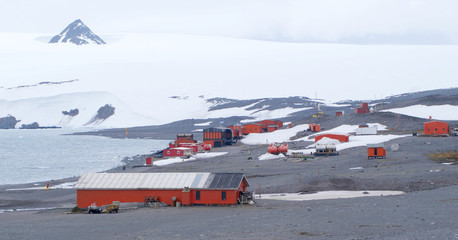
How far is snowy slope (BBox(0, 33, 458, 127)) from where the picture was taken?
150 m

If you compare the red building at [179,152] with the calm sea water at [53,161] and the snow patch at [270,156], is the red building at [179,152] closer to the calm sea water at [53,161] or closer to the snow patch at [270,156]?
the calm sea water at [53,161]

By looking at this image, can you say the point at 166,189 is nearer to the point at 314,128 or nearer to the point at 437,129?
the point at 437,129

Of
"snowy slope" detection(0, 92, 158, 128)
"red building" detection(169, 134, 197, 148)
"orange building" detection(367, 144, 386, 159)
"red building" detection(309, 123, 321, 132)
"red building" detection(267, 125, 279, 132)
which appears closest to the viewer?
"orange building" detection(367, 144, 386, 159)

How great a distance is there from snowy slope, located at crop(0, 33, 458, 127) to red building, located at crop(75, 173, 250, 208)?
103m

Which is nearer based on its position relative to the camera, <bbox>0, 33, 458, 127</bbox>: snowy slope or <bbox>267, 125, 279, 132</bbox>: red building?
<bbox>267, 125, 279, 132</bbox>: red building

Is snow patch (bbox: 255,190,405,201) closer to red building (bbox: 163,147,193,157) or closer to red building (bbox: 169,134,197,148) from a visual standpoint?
red building (bbox: 163,147,193,157)

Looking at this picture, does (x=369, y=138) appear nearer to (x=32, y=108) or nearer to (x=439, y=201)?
(x=439, y=201)

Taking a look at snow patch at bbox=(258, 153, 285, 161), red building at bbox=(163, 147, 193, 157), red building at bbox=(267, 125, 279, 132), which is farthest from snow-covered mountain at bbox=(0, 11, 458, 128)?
snow patch at bbox=(258, 153, 285, 161)

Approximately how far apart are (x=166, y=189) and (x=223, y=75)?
15078 cm

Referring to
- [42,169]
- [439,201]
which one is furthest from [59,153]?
[439,201]

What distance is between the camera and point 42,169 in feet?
174

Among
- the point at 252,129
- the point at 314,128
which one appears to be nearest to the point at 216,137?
the point at 314,128

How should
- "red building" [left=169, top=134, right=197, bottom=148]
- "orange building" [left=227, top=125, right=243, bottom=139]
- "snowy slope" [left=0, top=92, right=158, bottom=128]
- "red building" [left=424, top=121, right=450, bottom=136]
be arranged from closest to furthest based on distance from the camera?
1. "red building" [left=424, top=121, right=450, bottom=136]
2. "red building" [left=169, top=134, right=197, bottom=148]
3. "orange building" [left=227, top=125, right=243, bottom=139]
4. "snowy slope" [left=0, top=92, right=158, bottom=128]

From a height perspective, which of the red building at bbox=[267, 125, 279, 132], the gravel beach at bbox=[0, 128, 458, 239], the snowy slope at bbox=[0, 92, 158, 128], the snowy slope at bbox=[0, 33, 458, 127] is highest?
the snowy slope at bbox=[0, 33, 458, 127]
